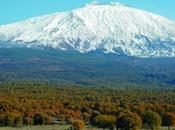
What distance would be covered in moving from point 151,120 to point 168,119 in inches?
202

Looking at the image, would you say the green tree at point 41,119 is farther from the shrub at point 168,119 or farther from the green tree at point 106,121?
the shrub at point 168,119

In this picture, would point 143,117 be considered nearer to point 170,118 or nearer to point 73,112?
point 170,118

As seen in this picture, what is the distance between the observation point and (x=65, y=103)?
10788cm

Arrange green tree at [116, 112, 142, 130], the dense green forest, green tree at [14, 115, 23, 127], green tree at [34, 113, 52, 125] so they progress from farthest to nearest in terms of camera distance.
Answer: green tree at [34, 113, 52, 125], green tree at [14, 115, 23, 127], the dense green forest, green tree at [116, 112, 142, 130]

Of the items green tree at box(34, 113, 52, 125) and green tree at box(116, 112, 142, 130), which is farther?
green tree at box(34, 113, 52, 125)

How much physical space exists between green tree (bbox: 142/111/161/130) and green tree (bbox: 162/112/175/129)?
3.86m

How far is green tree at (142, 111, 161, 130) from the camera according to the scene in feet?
260

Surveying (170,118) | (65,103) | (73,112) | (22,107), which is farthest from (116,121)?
(65,103)

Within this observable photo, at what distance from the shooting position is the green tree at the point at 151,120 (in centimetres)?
7912

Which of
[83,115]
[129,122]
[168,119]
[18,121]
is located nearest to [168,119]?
[168,119]

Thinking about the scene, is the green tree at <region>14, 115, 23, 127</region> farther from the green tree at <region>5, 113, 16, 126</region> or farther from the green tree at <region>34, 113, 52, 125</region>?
the green tree at <region>34, 113, 52, 125</region>

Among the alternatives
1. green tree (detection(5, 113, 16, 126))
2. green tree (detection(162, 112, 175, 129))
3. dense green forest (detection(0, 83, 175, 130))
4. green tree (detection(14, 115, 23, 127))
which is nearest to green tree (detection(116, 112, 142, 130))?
dense green forest (detection(0, 83, 175, 130))

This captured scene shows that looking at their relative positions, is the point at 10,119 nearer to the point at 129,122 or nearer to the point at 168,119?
the point at 129,122

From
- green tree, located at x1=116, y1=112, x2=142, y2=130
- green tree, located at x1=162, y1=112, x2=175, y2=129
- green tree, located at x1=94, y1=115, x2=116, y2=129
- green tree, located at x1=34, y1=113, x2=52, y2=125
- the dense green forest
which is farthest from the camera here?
green tree, located at x1=34, y1=113, x2=52, y2=125
